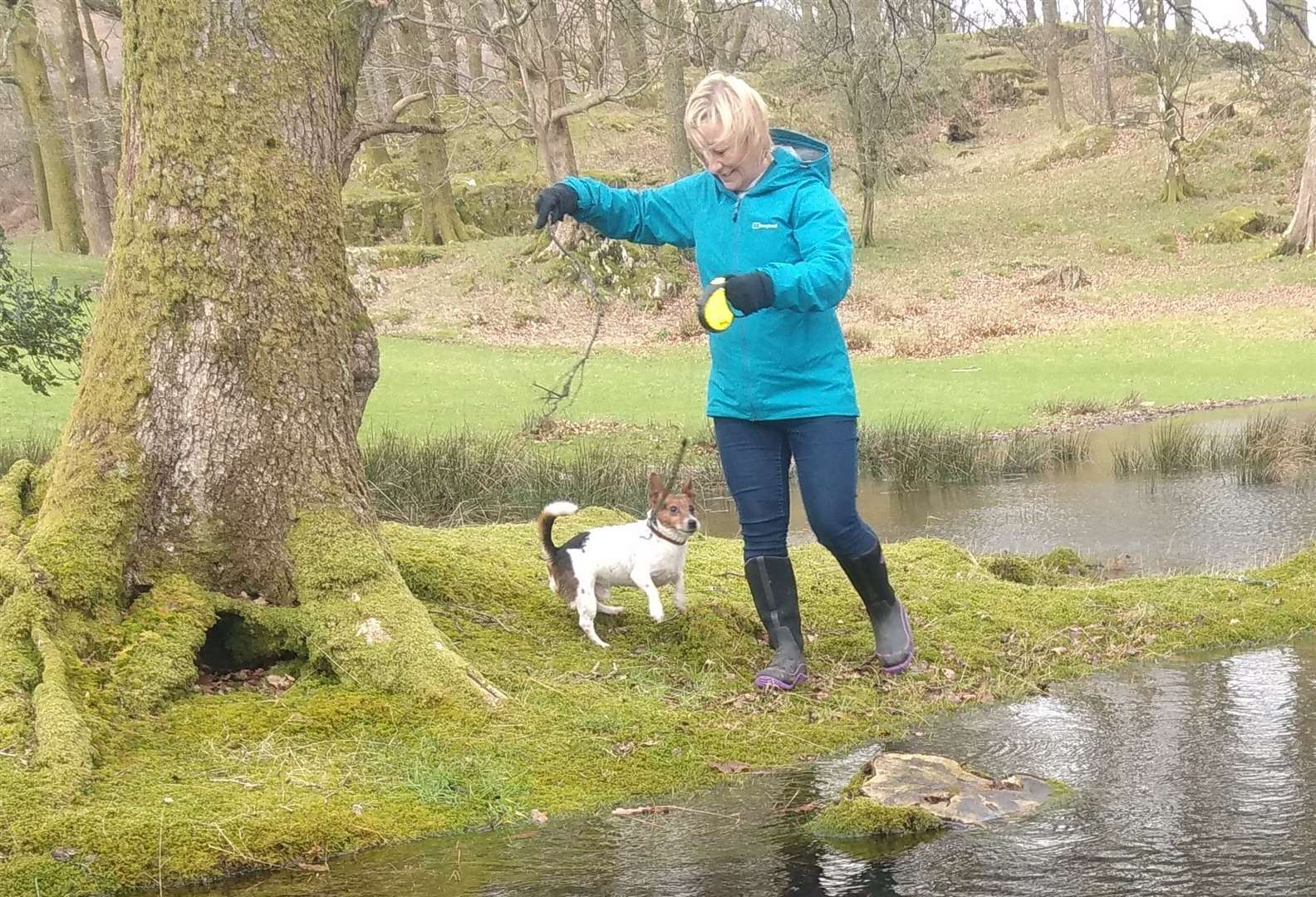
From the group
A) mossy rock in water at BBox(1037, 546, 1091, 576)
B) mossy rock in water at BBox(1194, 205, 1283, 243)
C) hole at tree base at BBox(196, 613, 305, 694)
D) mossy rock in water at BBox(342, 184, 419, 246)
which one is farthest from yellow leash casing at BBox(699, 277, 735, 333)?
mossy rock in water at BBox(342, 184, 419, 246)

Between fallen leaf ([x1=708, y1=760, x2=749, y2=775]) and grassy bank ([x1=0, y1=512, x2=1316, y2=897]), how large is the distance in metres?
0.03

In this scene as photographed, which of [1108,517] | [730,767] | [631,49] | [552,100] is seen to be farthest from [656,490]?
[552,100]

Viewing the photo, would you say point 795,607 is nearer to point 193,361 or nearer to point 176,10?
point 193,361

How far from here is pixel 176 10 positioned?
504cm

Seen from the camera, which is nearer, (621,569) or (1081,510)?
(621,569)

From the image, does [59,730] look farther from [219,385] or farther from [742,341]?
[742,341]

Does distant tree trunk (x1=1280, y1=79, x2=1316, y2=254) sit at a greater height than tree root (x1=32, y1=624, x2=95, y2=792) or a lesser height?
greater

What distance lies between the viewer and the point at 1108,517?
37.2 feet

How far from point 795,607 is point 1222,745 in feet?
5.79

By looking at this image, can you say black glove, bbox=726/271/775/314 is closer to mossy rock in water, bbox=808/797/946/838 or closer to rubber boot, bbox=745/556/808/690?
rubber boot, bbox=745/556/808/690

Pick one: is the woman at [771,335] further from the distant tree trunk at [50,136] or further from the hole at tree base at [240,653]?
the distant tree trunk at [50,136]

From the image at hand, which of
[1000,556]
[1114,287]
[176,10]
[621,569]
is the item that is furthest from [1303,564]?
[1114,287]

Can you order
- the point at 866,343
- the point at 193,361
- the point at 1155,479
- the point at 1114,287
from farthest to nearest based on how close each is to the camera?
the point at 1114,287 < the point at 866,343 < the point at 1155,479 < the point at 193,361

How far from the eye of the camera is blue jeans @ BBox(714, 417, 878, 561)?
5094mm
